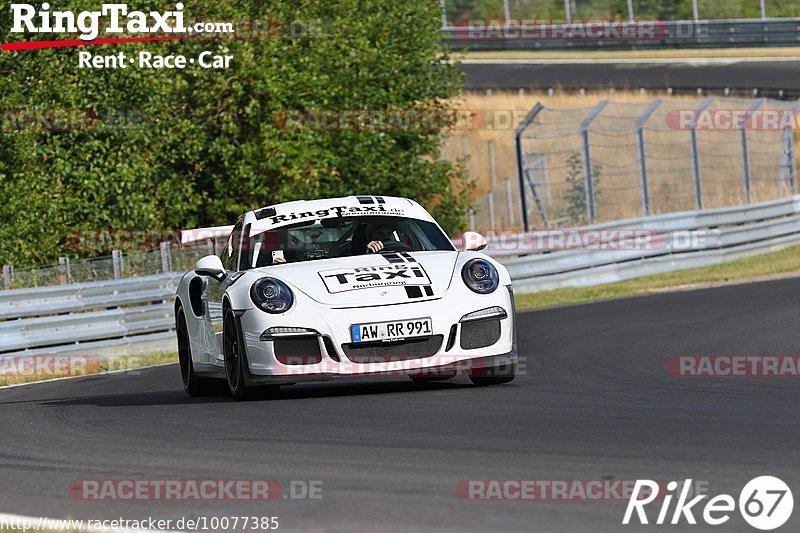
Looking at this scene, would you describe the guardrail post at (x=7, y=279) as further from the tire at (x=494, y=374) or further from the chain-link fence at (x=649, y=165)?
the tire at (x=494, y=374)

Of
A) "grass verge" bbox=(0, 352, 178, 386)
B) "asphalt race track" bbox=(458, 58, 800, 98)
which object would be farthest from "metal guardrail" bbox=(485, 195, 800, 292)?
"asphalt race track" bbox=(458, 58, 800, 98)

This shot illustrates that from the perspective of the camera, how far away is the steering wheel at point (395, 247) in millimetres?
9906

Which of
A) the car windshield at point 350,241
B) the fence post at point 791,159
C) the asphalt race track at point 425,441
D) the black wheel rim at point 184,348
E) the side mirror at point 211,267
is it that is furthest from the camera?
the fence post at point 791,159

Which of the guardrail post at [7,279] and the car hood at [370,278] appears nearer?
the car hood at [370,278]

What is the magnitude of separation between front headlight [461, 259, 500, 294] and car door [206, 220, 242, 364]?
5.24 ft

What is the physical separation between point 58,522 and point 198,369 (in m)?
5.37

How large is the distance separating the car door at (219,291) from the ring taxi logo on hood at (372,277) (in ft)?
3.07

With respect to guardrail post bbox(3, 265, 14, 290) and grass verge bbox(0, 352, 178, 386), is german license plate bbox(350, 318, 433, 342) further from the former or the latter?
guardrail post bbox(3, 265, 14, 290)

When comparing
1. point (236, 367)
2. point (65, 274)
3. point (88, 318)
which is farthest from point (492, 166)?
point (236, 367)

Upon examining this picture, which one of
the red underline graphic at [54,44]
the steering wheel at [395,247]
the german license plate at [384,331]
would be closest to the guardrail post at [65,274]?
the red underline graphic at [54,44]

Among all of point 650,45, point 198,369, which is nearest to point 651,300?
point 198,369

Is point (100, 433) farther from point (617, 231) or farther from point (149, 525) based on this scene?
point (617, 231)

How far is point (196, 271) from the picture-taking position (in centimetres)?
1007

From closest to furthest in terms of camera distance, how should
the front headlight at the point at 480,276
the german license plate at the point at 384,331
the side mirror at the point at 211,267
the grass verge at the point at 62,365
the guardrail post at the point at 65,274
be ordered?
the german license plate at the point at 384,331 < the front headlight at the point at 480,276 < the side mirror at the point at 211,267 < the grass verge at the point at 62,365 < the guardrail post at the point at 65,274
